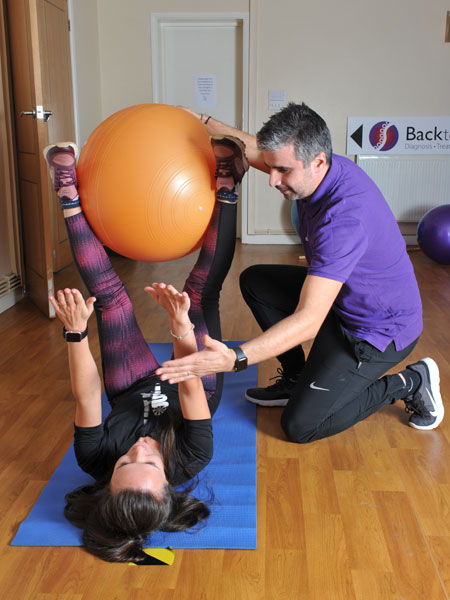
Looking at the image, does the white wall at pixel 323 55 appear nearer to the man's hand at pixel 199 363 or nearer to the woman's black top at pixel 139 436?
the woman's black top at pixel 139 436

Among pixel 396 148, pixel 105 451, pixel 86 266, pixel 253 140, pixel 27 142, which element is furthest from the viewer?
pixel 396 148

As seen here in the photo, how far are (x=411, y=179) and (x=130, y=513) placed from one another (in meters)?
5.53

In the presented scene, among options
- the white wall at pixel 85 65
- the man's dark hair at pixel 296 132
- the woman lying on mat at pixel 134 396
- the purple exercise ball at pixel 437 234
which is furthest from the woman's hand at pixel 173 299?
the white wall at pixel 85 65

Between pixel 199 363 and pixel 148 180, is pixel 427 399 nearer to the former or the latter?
pixel 199 363

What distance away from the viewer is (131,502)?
1.62 metres

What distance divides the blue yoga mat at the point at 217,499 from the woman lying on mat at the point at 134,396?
0.05m

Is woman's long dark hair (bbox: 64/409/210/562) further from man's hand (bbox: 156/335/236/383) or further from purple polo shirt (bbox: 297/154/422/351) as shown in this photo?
purple polo shirt (bbox: 297/154/422/351)

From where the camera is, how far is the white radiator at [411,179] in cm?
633

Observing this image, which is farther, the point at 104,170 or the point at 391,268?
the point at 391,268

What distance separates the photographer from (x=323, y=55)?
6117 mm

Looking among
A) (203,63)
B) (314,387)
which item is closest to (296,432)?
(314,387)

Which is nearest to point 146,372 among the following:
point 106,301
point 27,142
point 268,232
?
point 106,301

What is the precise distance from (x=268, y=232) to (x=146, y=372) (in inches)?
180

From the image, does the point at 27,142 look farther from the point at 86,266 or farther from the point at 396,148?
the point at 396,148
